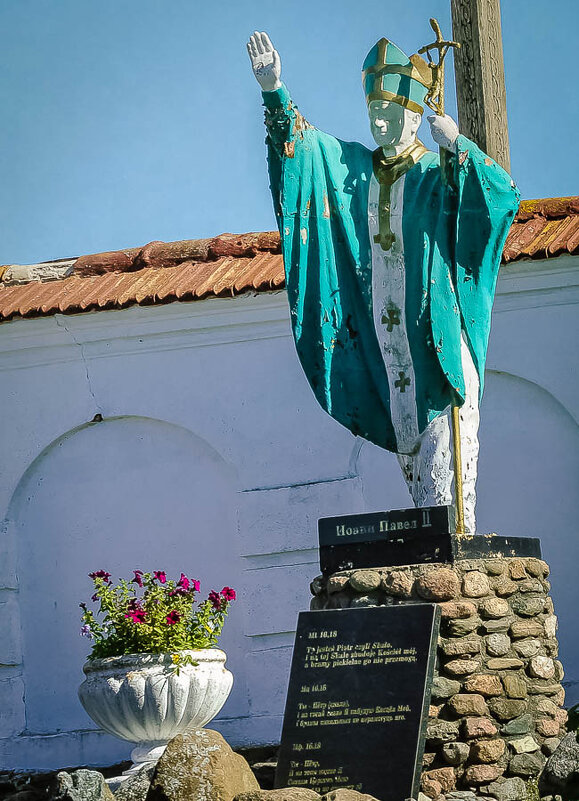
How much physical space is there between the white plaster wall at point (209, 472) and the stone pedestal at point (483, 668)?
236cm

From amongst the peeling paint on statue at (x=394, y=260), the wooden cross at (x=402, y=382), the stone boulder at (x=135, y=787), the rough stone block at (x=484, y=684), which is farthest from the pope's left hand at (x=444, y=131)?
the stone boulder at (x=135, y=787)

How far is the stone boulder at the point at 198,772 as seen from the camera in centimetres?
563

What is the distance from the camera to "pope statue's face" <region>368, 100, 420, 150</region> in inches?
276

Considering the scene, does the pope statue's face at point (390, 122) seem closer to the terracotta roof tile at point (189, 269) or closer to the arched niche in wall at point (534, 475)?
the terracotta roof tile at point (189, 269)

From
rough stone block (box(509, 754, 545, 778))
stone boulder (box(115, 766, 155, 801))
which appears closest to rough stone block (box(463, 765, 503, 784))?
rough stone block (box(509, 754, 545, 778))

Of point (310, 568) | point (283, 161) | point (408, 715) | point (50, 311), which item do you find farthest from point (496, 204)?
point (50, 311)

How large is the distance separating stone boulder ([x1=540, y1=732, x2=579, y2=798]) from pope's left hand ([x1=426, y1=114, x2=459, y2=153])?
2.66 metres

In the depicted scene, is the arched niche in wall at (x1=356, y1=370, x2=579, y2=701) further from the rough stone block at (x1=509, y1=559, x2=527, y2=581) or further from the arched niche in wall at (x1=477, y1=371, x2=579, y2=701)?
the rough stone block at (x1=509, y1=559, x2=527, y2=581)

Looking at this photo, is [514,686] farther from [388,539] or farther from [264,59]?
[264,59]

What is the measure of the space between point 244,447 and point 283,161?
2.73 metres

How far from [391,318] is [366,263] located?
32 centimetres

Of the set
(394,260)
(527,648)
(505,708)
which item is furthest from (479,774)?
(394,260)

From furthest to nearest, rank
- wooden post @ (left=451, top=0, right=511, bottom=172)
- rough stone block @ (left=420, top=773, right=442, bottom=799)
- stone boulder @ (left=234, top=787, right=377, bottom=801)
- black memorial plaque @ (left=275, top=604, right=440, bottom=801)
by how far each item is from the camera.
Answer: wooden post @ (left=451, top=0, right=511, bottom=172) < rough stone block @ (left=420, top=773, right=442, bottom=799) < black memorial plaque @ (left=275, top=604, right=440, bottom=801) < stone boulder @ (left=234, top=787, right=377, bottom=801)

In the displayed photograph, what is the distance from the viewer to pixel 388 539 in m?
6.47
